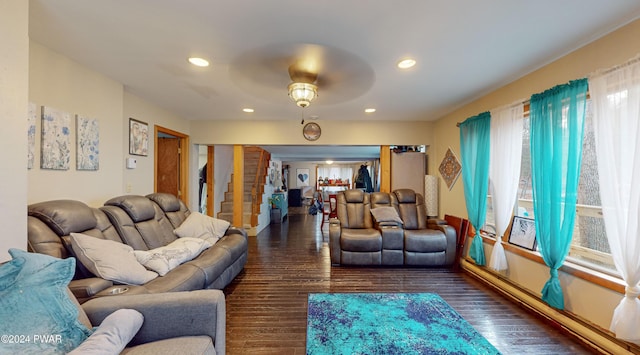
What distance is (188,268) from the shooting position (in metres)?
2.13

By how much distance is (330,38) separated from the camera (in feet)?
6.02

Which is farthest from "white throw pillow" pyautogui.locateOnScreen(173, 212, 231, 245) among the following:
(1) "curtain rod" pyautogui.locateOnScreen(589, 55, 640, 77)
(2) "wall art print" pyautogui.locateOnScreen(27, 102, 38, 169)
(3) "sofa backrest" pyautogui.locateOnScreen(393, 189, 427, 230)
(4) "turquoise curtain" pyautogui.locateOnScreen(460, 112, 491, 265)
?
(1) "curtain rod" pyautogui.locateOnScreen(589, 55, 640, 77)

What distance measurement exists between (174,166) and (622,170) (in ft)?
18.5

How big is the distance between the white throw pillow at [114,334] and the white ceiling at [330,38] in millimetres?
1785

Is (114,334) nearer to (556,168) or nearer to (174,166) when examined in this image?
(556,168)

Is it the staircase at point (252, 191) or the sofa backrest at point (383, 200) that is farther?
the staircase at point (252, 191)

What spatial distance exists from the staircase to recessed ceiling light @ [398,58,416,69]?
409 centimetres

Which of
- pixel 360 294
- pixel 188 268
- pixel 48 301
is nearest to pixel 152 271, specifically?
pixel 188 268

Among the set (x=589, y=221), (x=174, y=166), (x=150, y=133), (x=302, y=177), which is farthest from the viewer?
(x=302, y=177)

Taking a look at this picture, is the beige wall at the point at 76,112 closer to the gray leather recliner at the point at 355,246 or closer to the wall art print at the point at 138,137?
the wall art print at the point at 138,137

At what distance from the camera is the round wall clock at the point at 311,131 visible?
455cm

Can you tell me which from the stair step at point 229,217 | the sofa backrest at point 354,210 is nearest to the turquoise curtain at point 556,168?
the sofa backrest at point 354,210

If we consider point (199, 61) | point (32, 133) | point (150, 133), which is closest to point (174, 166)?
point (150, 133)

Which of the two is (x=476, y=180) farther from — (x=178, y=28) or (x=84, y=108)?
(x=84, y=108)
